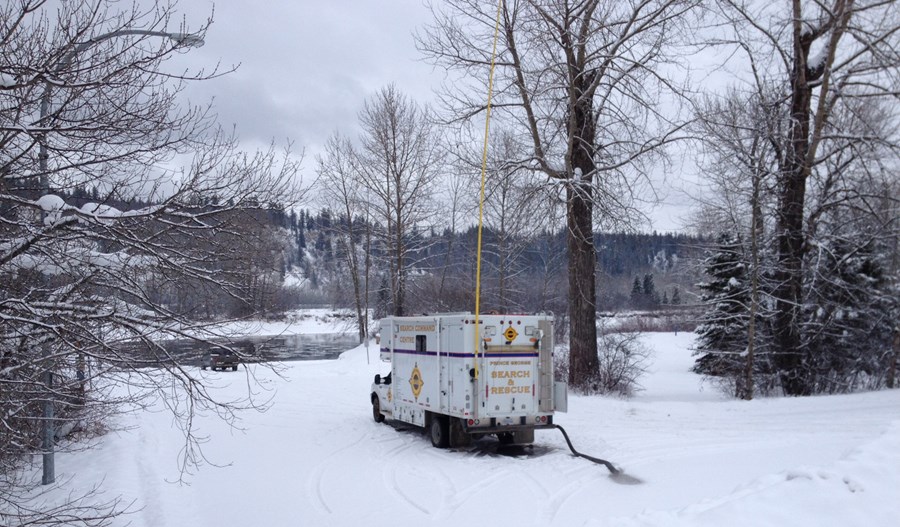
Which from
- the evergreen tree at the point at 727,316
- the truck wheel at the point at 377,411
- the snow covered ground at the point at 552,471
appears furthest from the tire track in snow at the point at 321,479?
the evergreen tree at the point at 727,316

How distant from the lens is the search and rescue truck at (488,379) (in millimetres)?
14078

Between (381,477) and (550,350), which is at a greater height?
(550,350)

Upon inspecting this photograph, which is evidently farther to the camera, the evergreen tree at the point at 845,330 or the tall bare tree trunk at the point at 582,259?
the evergreen tree at the point at 845,330

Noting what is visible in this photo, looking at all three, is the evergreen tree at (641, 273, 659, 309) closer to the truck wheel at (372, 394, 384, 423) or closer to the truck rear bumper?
the truck wheel at (372, 394, 384, 423)

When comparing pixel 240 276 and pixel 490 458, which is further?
pixel 490 458

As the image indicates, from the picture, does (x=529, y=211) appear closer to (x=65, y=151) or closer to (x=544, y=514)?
(x=544, y=514)

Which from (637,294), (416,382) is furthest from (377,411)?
(637,294)

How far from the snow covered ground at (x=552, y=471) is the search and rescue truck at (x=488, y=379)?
0.59 m

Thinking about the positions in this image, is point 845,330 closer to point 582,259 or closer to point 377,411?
point 582,259

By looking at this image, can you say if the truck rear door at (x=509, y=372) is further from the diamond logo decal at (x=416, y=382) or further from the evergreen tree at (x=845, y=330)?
the evergreen tree at (x=845, y=330)

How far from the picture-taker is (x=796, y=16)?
854 inches

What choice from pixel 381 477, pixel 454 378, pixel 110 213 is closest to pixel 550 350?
pixel 454 378

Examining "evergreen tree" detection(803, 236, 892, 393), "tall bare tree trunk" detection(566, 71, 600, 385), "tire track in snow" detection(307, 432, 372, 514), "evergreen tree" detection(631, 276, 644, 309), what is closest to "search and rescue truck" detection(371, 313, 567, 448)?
"tire track in snow" detection(307, 432, 372, 514)

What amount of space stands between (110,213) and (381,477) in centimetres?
686
